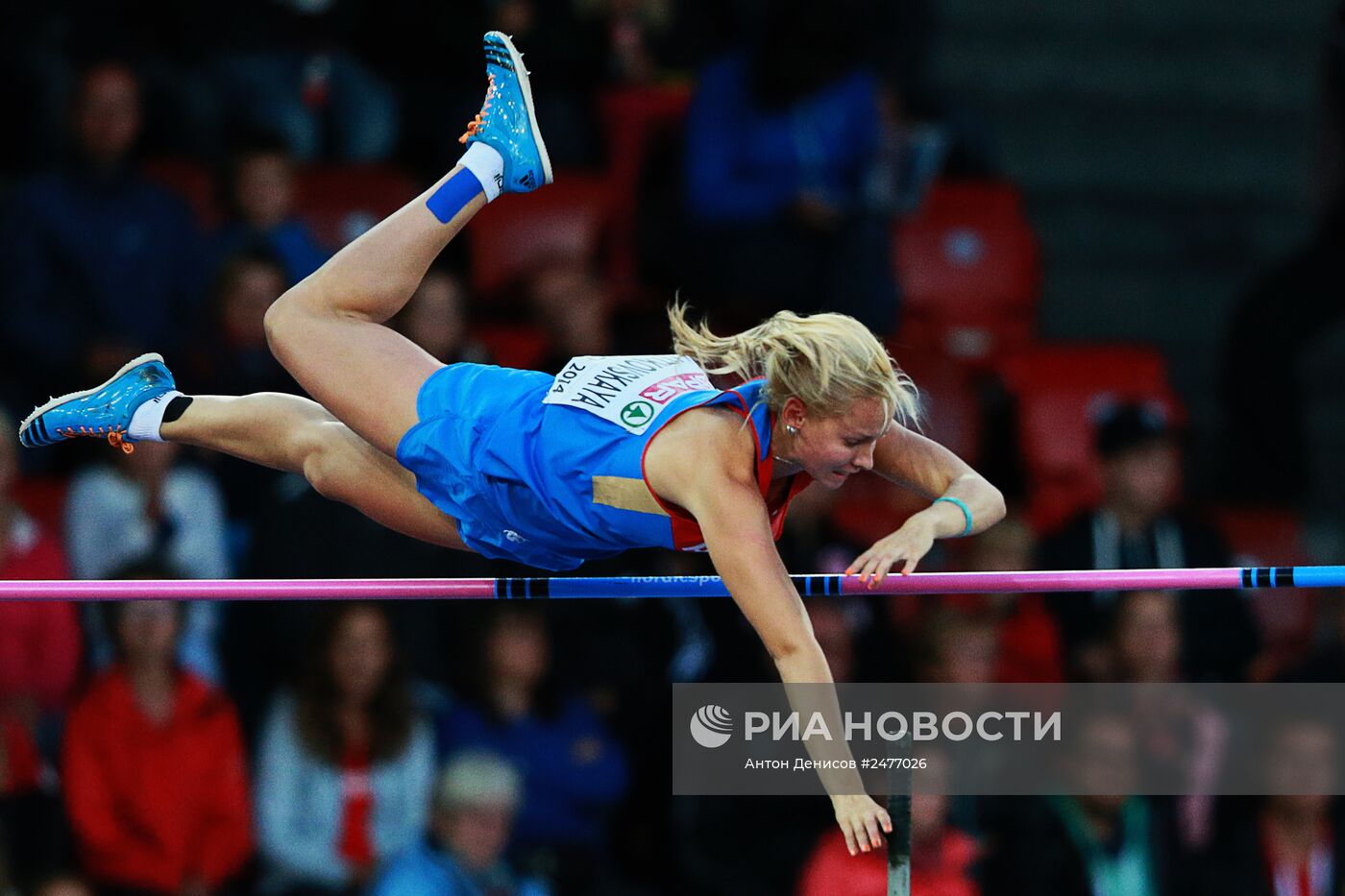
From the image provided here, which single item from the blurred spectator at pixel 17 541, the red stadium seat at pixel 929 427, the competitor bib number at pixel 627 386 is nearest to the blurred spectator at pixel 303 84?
the blurred spectator at pixel 17 541

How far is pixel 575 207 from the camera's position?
803 cm

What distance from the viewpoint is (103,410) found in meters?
5.16

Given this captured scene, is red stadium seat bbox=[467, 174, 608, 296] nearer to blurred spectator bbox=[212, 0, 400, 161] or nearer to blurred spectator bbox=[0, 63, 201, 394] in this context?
blurred spectator bbox=[212, 0, 400, 161]

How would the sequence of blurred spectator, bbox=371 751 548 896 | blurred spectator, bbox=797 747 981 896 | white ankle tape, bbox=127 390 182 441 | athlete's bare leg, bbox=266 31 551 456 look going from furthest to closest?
blurred spectator, bbox=371 751 548 896
blurred spectator, bbox=797 747 981 896
white ankle tape, bbox=127 390 182 441
athlete's bare leg, bbox=266 31 551 456

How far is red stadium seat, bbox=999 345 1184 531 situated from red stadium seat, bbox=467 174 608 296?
171 cm

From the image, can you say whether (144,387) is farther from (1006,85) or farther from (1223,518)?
(1006,85)

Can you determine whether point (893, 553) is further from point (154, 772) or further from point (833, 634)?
point (154, 772)

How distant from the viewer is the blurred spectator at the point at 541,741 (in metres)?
6.66

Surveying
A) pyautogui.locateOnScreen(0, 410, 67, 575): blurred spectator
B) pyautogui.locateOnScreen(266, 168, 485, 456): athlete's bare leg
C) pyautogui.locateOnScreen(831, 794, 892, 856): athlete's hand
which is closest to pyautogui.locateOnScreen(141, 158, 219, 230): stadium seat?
pyautogui.locateOnScreen(0, 410, 67, 575): blurred spectator

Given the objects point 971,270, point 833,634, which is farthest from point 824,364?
point 971,270

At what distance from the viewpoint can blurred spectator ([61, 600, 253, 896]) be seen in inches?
253

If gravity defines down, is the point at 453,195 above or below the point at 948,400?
below

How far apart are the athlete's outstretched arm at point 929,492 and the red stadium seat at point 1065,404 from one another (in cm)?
273

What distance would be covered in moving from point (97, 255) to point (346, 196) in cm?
101
